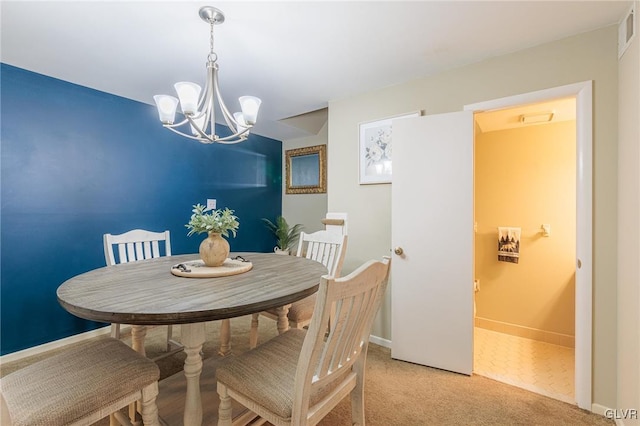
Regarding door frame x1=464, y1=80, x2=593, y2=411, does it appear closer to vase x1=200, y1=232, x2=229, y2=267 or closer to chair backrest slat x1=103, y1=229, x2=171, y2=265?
vase x1=200, y1=232, x2=229, y2=267

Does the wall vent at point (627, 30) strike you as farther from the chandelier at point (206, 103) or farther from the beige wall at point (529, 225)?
the chandelier at point (206, 103)

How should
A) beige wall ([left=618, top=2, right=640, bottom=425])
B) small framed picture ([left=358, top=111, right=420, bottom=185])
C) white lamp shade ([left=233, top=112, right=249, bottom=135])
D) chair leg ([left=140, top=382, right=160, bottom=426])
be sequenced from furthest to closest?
small framed picture ([left=358, top=111, right=420, bottom=185]) < white lamp shade ([left=233, top=112, right=249, bottom=135]) < beige wall ([left=618, top=2, right=640, bottom=425]) < chair leg ([left=140, top=382, right=160, bottom=426])

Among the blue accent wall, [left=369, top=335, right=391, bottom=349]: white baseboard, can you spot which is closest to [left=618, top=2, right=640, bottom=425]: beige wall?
[left=369, top=335, right=391, bottom=349]: white baseboard

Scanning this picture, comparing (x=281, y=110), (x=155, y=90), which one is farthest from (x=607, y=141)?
(x=155, y=90)

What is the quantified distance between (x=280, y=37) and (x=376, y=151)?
50.6 inches

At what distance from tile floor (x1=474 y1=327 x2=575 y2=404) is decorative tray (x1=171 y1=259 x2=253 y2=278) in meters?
1.97

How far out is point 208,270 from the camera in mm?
1603

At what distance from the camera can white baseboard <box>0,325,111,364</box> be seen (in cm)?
225

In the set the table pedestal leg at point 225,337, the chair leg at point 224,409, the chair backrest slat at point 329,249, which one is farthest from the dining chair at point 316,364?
the table pedestal leg at point 225,337

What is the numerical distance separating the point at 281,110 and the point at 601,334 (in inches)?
132

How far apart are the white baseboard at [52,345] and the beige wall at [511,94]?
2533 mm

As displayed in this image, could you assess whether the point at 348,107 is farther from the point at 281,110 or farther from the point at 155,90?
the point at 155,90

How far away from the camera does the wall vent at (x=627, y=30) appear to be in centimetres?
149

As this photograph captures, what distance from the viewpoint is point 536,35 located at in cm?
184
